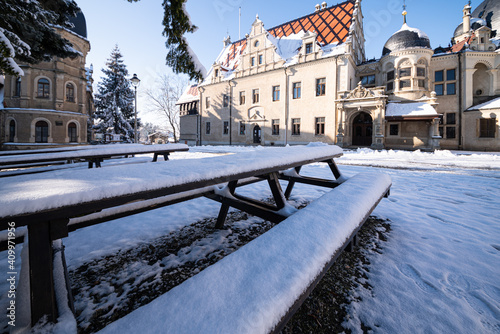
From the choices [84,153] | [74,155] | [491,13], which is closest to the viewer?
[74,155]

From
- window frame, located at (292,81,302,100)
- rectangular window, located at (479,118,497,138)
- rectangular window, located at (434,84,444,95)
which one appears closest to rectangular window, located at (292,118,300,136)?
window frame, located at (292,81,302,100)

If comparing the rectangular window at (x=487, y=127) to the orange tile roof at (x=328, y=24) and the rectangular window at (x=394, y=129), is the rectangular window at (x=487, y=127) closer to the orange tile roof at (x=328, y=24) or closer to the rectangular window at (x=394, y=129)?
the rectangular window at (x=394, y=129)

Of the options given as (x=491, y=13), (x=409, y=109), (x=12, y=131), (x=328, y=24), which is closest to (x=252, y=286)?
(x=409, y=109)

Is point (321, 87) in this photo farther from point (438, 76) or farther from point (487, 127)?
point (487, 127)

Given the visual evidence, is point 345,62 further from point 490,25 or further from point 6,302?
point 6,302

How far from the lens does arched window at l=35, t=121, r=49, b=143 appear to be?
2041cm

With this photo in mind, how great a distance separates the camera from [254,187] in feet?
18.6

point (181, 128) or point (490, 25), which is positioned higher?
point (490, 25)

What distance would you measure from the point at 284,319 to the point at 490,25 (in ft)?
122

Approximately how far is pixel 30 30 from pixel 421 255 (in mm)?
8849

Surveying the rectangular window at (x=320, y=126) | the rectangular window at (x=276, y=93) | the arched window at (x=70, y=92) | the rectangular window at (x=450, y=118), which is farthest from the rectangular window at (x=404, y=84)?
the arched window at (x=70, y=92)

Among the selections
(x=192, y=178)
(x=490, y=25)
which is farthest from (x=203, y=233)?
(x=490, y=25)

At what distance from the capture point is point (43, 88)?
67.5 feet

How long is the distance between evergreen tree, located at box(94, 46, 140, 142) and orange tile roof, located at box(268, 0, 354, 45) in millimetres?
20455
